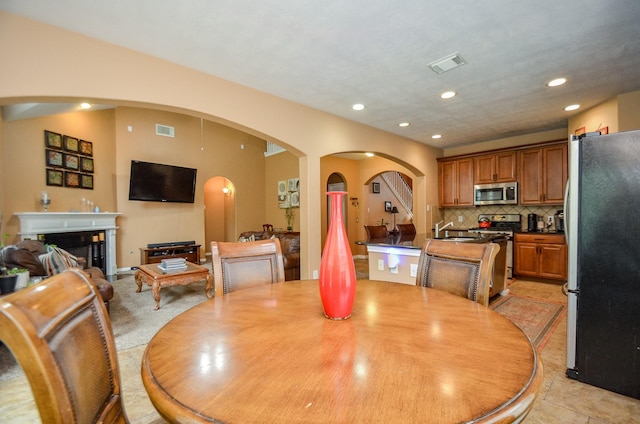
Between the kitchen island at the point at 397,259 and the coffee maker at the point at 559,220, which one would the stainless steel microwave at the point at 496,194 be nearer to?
the coffee maker at the point at 559,220

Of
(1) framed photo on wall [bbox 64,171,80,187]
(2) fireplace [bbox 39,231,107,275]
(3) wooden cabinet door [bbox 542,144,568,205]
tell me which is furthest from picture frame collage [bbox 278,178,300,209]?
(3) wooden cabinet door [bbox 542,144,568,205]

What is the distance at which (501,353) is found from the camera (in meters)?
0.81

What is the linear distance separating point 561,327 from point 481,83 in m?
2.70

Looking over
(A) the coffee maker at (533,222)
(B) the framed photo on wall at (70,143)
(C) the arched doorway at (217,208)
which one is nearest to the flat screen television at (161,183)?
(B) the framed photo on wall at (70,143)

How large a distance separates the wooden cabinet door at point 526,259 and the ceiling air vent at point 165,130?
740 centimetres

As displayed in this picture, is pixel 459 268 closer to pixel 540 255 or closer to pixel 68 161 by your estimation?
pixel 540 255

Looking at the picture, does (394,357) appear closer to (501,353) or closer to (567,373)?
(501,353)

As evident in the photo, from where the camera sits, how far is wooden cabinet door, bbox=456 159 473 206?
5.84 m

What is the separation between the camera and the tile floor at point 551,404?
1.67 m

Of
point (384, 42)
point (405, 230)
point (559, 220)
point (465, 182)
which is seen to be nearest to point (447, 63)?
point (384, 42)

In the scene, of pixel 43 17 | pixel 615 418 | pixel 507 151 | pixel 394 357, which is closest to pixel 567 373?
pixel 615 418

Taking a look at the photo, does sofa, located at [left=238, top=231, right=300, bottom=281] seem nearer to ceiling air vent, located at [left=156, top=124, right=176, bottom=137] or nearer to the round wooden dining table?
the round wooden dining table

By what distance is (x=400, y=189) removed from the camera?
9.48 meters

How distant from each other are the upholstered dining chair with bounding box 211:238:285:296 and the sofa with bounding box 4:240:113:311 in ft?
6.38
